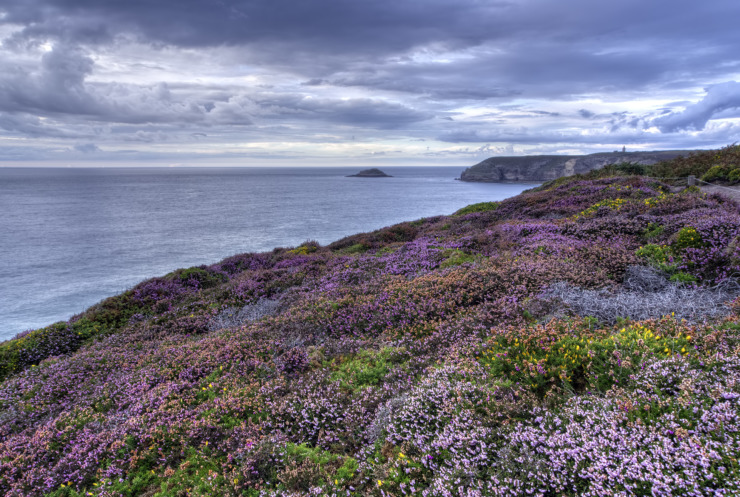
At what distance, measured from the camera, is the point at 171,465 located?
19.2 ft

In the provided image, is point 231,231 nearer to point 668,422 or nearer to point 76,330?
point 76,330

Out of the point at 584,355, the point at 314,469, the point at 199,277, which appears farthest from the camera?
the point at 199,277

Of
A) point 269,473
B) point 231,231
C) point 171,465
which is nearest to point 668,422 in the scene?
point 269,473

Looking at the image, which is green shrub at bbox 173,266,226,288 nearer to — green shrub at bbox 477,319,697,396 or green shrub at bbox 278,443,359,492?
green shrub at bbox 278,443,359,492

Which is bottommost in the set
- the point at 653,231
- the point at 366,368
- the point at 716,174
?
the point at 366,368

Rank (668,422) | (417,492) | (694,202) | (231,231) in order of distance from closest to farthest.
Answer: (668,422) → (417,492) → (694,202) → (231,231)

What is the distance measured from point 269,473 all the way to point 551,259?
9985 millimetres

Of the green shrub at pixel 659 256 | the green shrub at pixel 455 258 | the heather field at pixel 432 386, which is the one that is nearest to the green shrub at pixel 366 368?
the heather field at pixel 432 386

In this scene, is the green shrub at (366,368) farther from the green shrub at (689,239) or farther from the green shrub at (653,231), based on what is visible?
the green shrub at (653,231)

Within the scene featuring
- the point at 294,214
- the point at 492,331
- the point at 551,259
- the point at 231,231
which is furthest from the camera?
the point at 294,214

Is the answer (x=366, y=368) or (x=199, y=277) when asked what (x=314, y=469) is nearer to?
(x=366, y=368)

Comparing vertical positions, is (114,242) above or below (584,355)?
below

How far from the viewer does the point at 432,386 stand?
582cm

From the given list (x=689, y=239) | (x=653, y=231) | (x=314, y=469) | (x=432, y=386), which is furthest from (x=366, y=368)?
(x=653, y=231)
